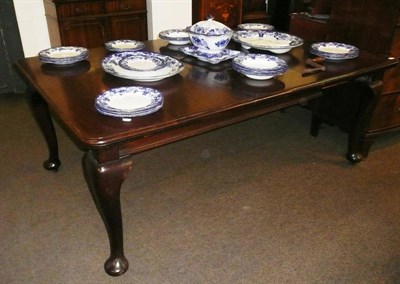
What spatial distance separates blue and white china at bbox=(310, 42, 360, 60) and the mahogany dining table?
0.09 feet

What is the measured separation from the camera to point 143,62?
1.58 meters

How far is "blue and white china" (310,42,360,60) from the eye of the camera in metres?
1.72

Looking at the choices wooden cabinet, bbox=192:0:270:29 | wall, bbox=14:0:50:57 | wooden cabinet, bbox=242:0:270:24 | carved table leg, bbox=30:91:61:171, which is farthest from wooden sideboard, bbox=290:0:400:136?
wall, bbox=14:0:50:57

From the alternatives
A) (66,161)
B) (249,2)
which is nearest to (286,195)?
(66,161)

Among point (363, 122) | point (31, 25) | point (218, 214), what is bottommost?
point (218, 214)

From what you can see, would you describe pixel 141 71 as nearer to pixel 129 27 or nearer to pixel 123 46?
pixel 123 46

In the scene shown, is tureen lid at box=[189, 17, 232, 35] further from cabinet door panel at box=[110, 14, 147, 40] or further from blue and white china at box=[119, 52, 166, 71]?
cabinet door panel at box=[110, 14, 147, 40]

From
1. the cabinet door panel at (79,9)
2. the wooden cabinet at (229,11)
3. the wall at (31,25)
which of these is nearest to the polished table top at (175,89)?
the cabinet door panel at (79,9)

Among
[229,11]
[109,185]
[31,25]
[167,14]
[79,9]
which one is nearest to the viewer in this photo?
[109,185]

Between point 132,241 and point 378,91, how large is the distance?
4.42 feet

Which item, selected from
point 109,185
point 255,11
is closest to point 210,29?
point 109,185

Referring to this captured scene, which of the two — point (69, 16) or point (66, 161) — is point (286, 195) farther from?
point (69, 16)

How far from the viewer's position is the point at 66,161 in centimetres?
210

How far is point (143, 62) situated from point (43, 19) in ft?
5.55
